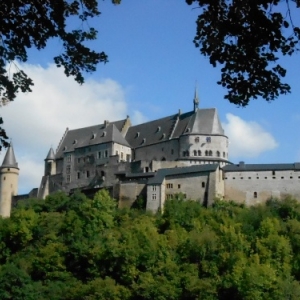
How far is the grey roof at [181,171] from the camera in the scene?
4932 cm

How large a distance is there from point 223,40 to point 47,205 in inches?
1925

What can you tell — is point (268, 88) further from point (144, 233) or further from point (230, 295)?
point (144, 233)

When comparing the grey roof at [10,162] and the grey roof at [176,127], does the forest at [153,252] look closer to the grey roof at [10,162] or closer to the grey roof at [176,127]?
the grey roof at [10,162]

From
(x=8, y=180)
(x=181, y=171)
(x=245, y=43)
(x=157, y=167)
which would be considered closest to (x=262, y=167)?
(x=181, y=171)

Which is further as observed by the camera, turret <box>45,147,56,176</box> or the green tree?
turret <box>45,147,56,176</box>

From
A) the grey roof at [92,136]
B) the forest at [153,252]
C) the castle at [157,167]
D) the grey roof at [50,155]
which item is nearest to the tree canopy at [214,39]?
the forest at [153,252]

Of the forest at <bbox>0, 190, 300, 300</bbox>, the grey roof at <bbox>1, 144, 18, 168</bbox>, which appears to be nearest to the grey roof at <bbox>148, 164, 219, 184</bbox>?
the forest at <bbox>0, 190, 300, 300</bbox>

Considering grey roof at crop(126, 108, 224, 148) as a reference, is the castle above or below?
below

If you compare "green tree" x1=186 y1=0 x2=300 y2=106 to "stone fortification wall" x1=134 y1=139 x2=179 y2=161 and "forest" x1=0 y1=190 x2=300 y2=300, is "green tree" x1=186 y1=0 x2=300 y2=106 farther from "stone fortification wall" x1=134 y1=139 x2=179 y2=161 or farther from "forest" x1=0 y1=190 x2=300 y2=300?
"stone fortification wall" x1=134 y1=139 x2=179 y2=161

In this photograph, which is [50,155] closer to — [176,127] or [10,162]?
[10,162]

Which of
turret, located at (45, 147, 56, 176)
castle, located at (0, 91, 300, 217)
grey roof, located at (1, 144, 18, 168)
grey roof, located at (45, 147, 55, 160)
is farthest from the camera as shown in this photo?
grey roof, located at (45, 147, 55, 160)

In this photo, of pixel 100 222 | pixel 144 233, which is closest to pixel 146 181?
pixel 100 222

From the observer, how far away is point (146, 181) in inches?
1989

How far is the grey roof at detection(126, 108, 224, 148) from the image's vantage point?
56.8 meters
